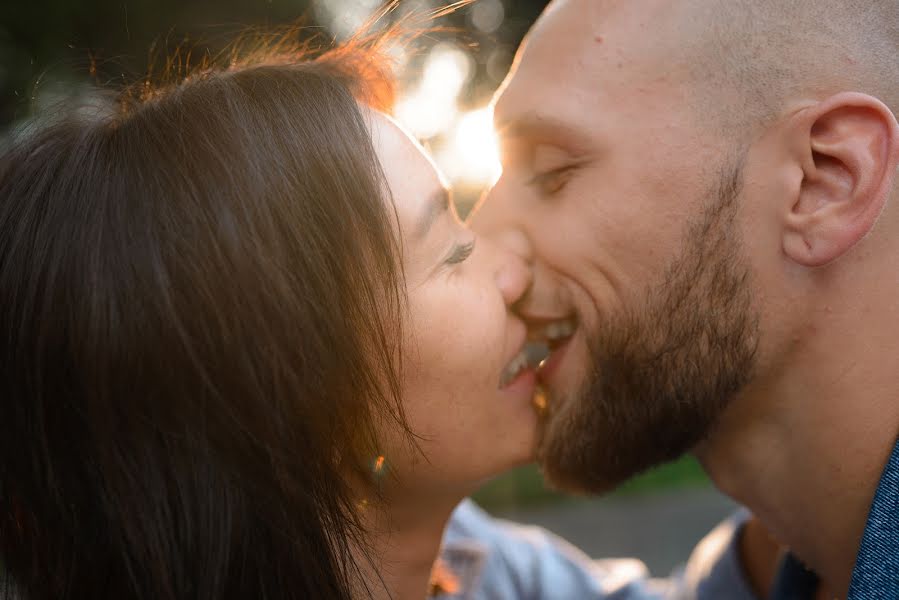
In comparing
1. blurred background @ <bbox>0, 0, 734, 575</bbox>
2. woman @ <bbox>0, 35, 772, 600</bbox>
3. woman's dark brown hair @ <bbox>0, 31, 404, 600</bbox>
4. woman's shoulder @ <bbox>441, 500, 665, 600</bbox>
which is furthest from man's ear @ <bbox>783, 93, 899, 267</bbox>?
blurred background @ <bbox>0, 0, 734, 575</bbox>

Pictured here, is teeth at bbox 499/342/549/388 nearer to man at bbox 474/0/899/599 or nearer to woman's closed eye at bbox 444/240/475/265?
man at bbox 474/0/899/599

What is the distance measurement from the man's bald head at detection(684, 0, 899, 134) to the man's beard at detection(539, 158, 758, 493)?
0.22 meters

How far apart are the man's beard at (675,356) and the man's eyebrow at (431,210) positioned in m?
0.59

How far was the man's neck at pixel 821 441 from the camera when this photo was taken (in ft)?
7.36

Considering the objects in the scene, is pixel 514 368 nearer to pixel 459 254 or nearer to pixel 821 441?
pixel 459 254

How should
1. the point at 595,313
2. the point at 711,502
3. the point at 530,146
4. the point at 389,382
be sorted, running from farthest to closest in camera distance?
the point at 711,502, the point at 530,146, the point at 595,313, the point at 389,382

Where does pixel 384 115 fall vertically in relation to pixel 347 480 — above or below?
above

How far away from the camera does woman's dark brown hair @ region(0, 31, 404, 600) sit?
1.84 m

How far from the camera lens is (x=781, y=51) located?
2.30 metres

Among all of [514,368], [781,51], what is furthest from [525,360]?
[781,51]

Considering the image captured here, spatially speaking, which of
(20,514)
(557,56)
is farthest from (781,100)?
(20,514)

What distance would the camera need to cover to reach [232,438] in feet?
6.18

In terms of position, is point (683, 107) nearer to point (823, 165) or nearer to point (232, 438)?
point (823, 165)

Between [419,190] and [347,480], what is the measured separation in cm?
74
